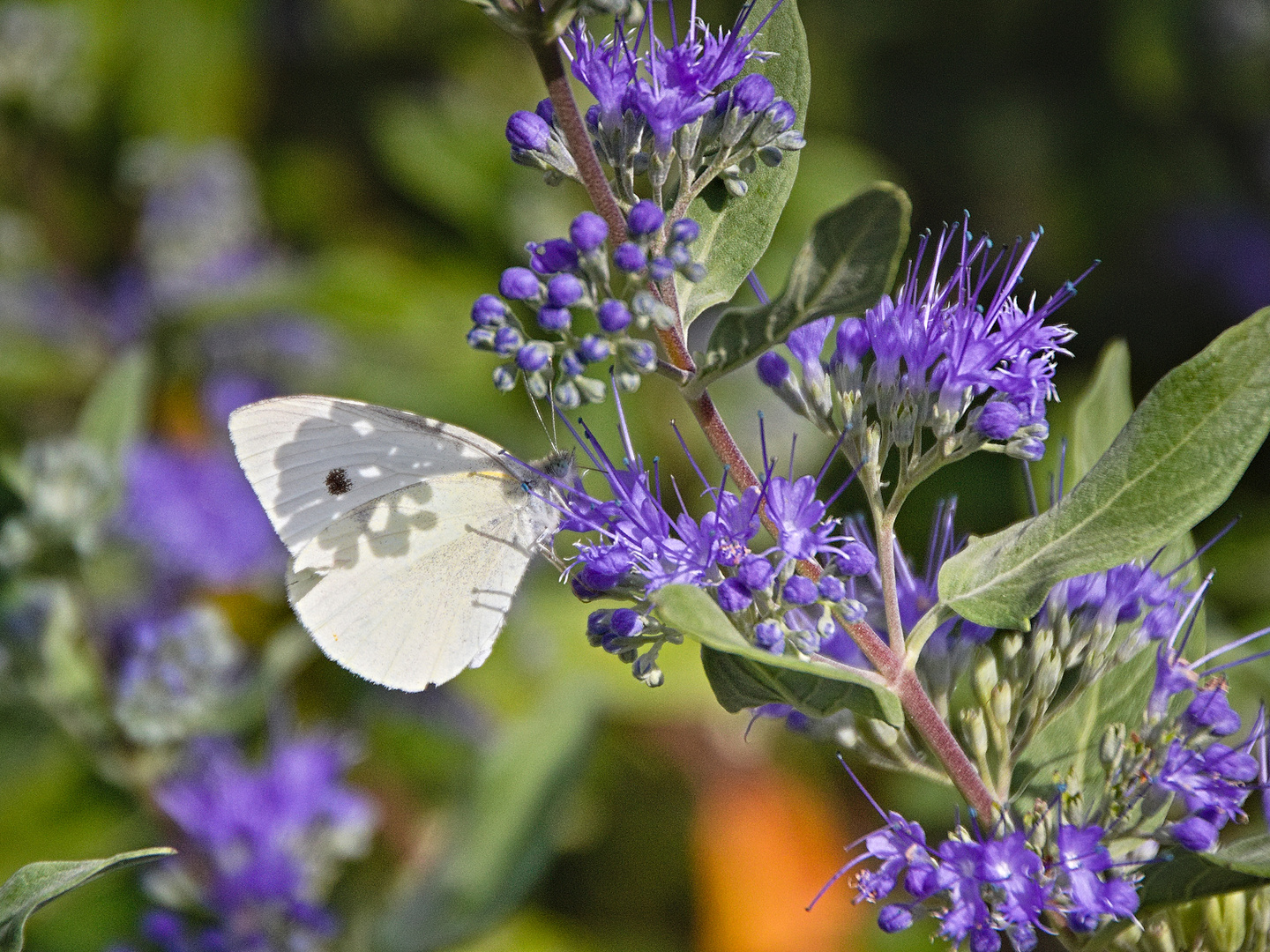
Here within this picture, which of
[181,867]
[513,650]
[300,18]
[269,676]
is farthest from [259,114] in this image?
[181,867]

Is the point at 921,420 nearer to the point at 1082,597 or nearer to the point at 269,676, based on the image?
the point at 1082,597

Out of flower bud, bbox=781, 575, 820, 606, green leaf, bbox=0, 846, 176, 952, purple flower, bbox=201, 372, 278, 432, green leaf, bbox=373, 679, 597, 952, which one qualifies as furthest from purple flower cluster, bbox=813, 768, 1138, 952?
purple flower, bbox=201, 372, 278, 432

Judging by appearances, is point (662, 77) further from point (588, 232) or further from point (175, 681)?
point (175, 681)

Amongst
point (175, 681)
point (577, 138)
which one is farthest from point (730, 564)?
point (175, 681)

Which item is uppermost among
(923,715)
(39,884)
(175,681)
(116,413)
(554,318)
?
(554,318)

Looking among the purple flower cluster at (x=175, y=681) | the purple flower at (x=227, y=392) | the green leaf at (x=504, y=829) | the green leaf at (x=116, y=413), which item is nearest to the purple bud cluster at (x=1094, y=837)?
the green leaf at (x=504, y=829)
